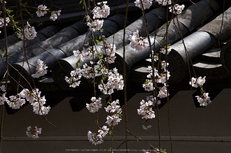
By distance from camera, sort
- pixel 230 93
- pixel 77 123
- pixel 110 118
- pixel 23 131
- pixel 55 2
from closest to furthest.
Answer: pixel 110 118 → pixel 230 93 → pixel 77 123 → pixel 23 131 → pixel 55 2

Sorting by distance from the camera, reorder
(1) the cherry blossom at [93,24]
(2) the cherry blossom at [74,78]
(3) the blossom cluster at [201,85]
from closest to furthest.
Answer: (1) the cherry blossom at [93,24] → (3) the blossom cluster at [201,85] → (2) the cherry blossom at [74,78]

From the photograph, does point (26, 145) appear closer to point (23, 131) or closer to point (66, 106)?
point (23, 131)

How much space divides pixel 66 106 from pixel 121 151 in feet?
2.89

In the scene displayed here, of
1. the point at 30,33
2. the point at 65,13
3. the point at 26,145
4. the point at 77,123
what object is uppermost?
the point at 30,33

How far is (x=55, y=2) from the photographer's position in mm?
5516

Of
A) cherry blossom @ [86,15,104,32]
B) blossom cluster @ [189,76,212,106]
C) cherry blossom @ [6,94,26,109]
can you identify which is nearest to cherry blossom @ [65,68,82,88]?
cherry blossom @ [6,94,26,109]

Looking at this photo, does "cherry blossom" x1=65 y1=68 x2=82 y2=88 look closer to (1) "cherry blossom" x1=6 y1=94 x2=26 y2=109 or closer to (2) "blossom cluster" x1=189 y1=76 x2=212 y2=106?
(1) "cherry blossom" x1=6 y1=94 x2=26 y2=109

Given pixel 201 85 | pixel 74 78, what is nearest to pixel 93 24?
pixel 74 78

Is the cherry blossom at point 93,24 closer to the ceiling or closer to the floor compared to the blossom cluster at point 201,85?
closer to the ceiling

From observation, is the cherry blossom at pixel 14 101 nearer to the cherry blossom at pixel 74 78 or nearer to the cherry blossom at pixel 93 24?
the cherry blossom at pixel 74 78

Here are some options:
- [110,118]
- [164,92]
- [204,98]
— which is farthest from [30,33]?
[204,98]

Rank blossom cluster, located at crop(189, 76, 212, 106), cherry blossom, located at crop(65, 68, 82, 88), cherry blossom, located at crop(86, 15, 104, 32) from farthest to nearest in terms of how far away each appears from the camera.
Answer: cherry blossom, located at crop(65, 68, 82, 88), blossom cluster, located at crop(189, 76, 212, 106), cherry blossom, located at crop(86, 15, 104, 32)

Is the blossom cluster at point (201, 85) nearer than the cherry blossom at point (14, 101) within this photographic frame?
Yes

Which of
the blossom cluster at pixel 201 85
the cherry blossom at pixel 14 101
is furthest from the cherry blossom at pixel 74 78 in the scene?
the blossom cluster at pixel 201 85
